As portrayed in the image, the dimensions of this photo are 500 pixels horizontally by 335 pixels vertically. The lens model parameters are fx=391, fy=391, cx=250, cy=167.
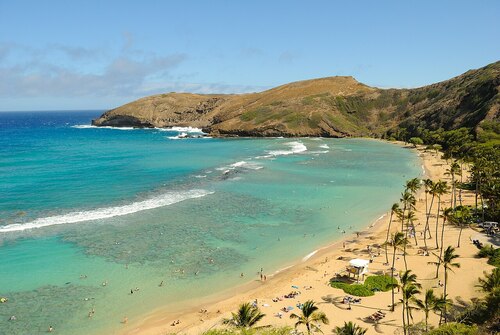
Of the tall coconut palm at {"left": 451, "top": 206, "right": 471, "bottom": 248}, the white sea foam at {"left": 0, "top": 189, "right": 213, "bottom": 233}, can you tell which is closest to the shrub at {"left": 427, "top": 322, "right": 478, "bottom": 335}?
the tall coconut palm at {"left": 451, "top": 206, "right": 471, "bottom": 248}

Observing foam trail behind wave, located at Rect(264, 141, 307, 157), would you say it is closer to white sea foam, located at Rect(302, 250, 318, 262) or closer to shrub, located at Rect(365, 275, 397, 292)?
white sea foam, located at Rect(302, 250, 318, 262)

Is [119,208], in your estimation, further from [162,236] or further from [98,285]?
[98,285]

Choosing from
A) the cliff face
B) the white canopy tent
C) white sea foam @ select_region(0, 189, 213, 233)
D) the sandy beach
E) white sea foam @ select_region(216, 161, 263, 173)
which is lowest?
the sandy beach

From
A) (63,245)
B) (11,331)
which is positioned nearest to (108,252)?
(63,245)

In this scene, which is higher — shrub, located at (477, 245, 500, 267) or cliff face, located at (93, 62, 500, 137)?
cliff face, located at (93, 62, 500, 137)

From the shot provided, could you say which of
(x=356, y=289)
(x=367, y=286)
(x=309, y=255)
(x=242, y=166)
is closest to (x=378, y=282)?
(x=367, y=286)

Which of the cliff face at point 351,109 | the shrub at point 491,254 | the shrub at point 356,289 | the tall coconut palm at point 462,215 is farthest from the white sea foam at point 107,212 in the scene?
the cliff face at point 351,109

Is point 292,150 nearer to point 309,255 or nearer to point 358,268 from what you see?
point 309,255

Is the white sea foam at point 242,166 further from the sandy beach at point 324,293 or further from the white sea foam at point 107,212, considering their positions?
the sandy beach at point 324,293
